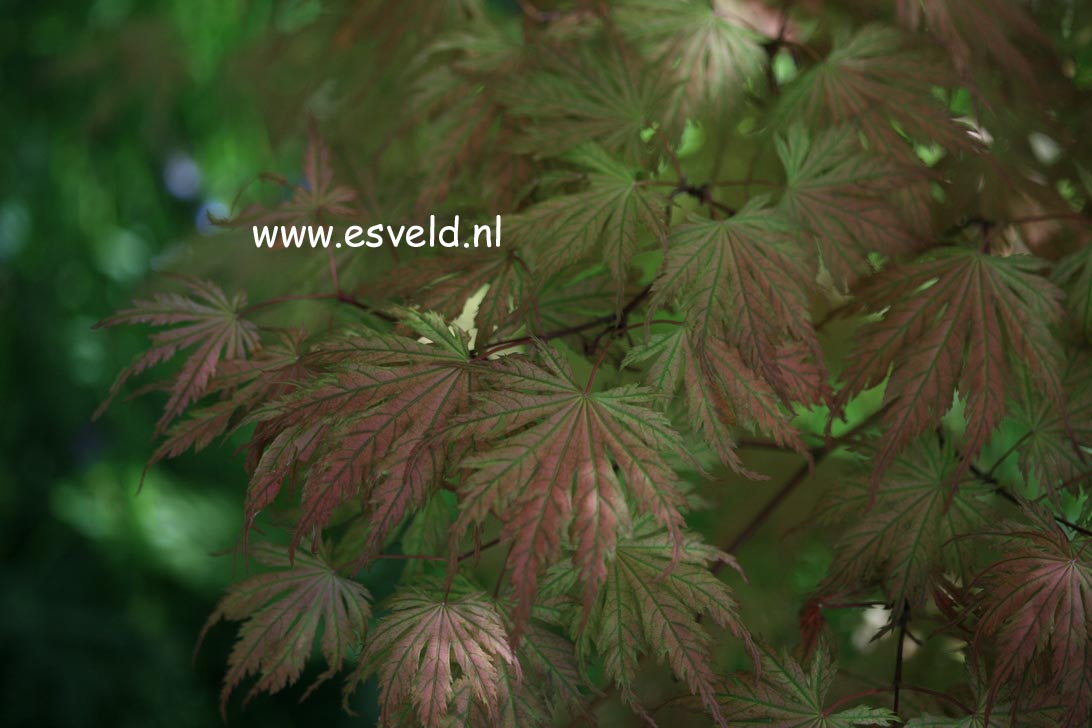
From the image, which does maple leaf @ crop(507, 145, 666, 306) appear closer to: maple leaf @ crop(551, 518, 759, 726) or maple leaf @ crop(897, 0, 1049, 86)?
maple leaf @ crop(551, 518, 759, 726)

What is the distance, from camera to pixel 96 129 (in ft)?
6.89

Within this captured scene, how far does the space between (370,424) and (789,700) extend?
38 centimetres

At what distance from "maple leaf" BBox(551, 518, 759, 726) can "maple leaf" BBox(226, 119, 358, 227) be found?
0.40 m

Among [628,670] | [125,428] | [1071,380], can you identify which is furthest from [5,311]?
[1071,380]

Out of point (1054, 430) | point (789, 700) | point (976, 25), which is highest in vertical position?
point (976, 25)

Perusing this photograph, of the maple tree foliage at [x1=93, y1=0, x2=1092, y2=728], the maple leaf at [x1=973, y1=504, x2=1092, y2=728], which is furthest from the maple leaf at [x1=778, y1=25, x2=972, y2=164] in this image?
the maple leaf at [x1=973, y1=504, x2=1092, y2=728]

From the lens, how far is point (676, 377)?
0.66m

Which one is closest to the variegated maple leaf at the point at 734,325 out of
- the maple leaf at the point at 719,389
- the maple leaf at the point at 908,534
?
the maple leaf at the point at 719,389

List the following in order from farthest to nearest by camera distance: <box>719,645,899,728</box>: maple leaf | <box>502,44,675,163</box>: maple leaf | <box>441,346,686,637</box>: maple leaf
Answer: <box>502,44,675,163</box>: maple leaf → <box>719,645,899,728</box>: maple leaf → <box>441,346,686,637</box>: maple leaf

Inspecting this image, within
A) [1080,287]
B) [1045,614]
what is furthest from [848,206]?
[1045,614]

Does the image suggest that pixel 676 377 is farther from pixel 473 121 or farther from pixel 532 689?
pixel 473 121

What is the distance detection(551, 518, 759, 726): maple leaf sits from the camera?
0.64 metres

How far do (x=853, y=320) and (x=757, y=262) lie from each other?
0.33 m

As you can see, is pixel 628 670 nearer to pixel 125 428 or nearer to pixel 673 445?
pixel 673 445
